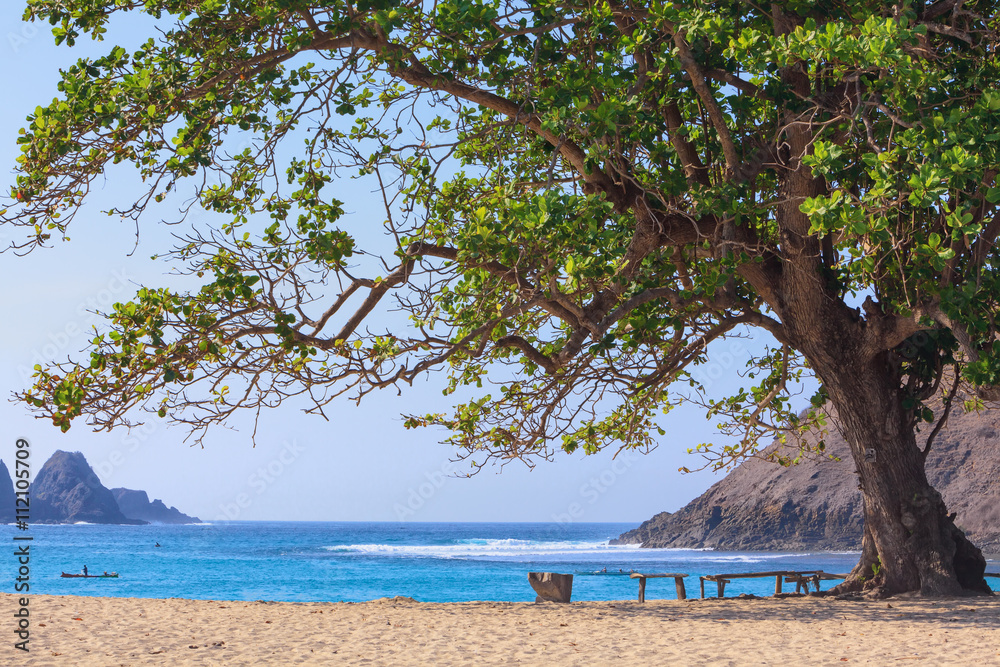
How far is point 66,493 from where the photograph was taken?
144 m

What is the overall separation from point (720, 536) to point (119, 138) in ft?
228

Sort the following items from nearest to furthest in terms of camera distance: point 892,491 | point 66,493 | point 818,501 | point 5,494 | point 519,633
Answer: point 519,633 < point 892,491 < point 818,501 < point 5,494 < point 66,493

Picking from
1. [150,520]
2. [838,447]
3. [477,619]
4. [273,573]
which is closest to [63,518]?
[150,520]

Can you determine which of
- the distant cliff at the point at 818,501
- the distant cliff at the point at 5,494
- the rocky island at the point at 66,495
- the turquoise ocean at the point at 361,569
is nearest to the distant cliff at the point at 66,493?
the rocky island at the point at 66,495

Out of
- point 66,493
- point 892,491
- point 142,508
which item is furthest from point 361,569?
point 142,508

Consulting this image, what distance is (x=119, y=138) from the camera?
834 cm

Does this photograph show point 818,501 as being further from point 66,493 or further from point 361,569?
point 66,493

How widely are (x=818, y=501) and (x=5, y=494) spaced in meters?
140

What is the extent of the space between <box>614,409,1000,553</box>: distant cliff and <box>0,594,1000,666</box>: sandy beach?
44.6 metres

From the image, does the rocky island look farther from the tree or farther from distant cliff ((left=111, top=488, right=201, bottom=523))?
the tree

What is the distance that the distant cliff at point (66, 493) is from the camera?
142m

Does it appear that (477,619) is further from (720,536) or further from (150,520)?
(150,520)

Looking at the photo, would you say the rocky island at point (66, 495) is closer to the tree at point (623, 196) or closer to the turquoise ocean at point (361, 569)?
the turquoise ocean at point (361, 569)

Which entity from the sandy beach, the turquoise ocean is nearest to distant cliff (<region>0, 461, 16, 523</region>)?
the turquoise ocean
